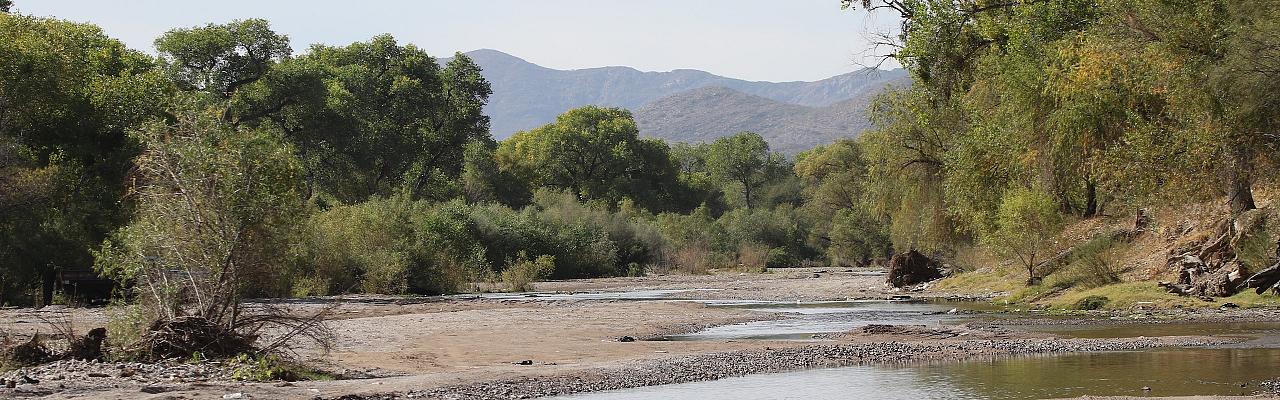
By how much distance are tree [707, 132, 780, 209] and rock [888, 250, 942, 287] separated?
83.0m

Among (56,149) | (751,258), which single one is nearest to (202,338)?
(56,149)

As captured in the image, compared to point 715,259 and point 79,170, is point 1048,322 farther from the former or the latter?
point 715,259

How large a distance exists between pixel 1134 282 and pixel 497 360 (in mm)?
18492

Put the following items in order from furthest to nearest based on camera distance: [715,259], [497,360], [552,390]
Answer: [715,259] < [497,360] < [552,390]

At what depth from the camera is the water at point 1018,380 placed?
15.5 m

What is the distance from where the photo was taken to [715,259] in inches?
3204

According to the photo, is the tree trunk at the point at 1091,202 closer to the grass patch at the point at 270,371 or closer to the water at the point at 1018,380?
the water at the point at 1018,380

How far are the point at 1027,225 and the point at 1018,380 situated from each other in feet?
62.5

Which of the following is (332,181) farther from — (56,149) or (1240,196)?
(1240,196)

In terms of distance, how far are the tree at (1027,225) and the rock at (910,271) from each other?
9227 millimetres

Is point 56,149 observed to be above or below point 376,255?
above

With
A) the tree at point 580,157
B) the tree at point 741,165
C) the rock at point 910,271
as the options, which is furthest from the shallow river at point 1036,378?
the tree at point 741,165

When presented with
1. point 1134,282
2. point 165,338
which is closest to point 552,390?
point 165,338

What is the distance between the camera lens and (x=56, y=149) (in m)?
38.3
